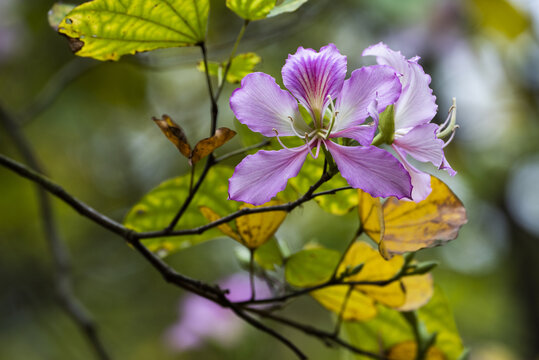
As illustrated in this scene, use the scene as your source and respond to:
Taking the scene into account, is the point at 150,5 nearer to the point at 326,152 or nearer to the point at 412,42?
the point at 326,152

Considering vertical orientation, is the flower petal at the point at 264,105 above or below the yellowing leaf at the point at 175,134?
above

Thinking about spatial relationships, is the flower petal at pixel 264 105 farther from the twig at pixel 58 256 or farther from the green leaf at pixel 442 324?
the twig at pixel 58 256

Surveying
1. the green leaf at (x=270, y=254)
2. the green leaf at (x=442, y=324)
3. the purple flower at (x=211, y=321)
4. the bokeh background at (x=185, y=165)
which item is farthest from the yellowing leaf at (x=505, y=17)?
the green leaf at (x=270, y=254)

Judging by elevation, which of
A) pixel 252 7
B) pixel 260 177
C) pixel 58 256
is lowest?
pixel 58 256

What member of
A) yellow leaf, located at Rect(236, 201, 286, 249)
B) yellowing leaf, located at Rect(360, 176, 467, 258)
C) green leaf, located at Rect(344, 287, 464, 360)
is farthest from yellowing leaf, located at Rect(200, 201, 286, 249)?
green leaf, located at Rect(344, 287, 464, 360)

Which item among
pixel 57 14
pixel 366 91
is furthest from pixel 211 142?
pixel 57 14

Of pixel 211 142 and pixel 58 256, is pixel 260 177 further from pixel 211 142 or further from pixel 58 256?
pixel 58 256

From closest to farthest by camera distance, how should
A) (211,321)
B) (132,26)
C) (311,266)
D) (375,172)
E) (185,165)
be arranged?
(375,172) < (132,26) < (311,266) < (211,321) < (185,165)
